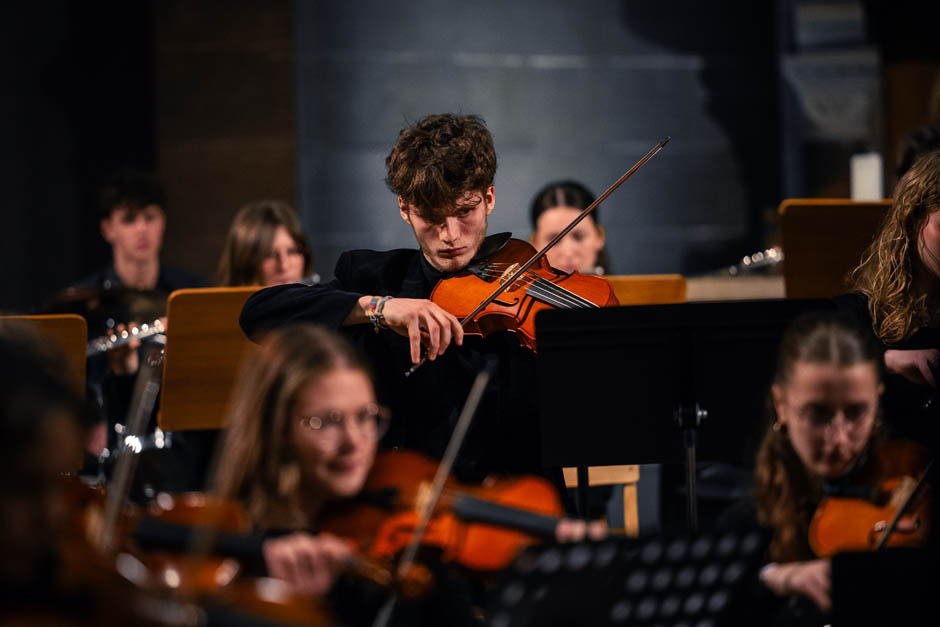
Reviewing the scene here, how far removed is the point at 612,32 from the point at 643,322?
3308 mm

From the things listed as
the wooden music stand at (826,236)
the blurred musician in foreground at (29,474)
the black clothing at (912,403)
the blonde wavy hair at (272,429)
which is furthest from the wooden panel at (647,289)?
the blurred musician in foreground at (29,474)

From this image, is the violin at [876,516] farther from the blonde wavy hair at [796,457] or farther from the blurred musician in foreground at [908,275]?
the blurred musician in foreground at [908,275]

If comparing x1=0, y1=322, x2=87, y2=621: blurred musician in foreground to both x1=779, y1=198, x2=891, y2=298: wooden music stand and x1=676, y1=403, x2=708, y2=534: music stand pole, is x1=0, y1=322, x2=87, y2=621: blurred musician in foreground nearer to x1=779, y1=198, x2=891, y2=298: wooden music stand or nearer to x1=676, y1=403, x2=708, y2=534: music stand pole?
x1=676, y1=403, x2=708, y2=534: music stand pole

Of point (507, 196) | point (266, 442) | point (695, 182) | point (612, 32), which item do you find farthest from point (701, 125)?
point (266, 442)

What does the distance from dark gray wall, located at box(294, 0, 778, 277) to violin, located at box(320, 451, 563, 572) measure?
3.24 meters

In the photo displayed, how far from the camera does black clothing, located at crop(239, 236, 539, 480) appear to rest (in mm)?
2117

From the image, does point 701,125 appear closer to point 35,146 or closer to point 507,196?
point 507,196

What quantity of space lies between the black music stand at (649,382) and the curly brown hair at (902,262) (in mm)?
317

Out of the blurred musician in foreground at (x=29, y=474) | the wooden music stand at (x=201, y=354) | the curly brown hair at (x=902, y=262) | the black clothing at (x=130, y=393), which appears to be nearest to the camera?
the blurred musician in foreground at (x=29, y=474)

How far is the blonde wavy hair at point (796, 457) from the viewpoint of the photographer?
155 cm

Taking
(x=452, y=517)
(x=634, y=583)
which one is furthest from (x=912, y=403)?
(x=452, y=517)

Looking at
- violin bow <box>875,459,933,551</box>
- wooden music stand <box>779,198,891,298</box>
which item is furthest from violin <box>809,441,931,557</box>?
wooden music stand <box>779,198,891,298</box>

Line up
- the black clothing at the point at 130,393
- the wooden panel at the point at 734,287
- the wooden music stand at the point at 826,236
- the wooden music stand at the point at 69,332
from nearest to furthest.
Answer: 1. the wooden music stand at the point at 69,332
2. the wooden music stand at the point at 826,236
3. the black clothing at the point at 130,393
4. the wooden panel at the point at 734,287

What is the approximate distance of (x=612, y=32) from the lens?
16.3 feet
